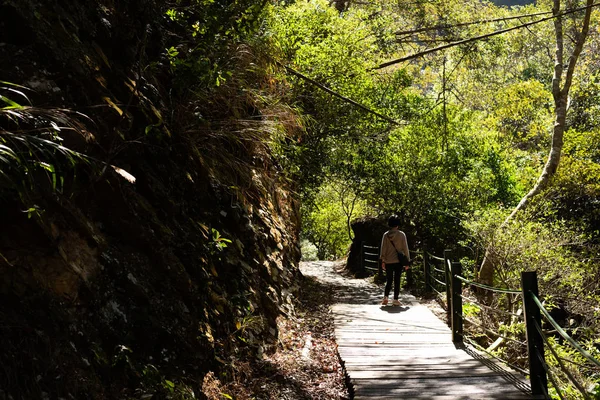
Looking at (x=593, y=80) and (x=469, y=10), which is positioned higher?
(x=469, y=10)

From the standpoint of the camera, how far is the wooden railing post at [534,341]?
4988mm

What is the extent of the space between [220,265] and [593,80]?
63.3 feet

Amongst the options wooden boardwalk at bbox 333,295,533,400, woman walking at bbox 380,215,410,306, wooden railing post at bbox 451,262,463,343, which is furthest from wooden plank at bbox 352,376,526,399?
woman walking at bbox 380,215,410,306

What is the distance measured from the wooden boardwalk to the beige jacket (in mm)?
1060

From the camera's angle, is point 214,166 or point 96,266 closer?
point 96,266

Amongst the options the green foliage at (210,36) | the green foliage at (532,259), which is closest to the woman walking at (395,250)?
the green foliage at (532,259)

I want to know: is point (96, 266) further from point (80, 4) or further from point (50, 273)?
point (80, 4)

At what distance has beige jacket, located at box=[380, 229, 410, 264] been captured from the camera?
9.80 m

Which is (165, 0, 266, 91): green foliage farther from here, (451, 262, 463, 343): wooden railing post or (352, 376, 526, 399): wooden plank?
(451, 262, 463, 343): wooden railing post

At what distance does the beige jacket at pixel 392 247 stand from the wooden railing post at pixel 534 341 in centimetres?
469

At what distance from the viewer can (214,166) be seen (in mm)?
6094

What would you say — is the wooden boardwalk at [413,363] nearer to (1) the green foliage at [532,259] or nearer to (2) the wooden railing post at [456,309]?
(2) the wooden railing post at [456,309]

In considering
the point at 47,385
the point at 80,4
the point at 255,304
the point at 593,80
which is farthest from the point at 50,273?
the point at 593,80

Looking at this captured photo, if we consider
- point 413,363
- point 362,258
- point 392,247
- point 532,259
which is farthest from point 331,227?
point 413,363
